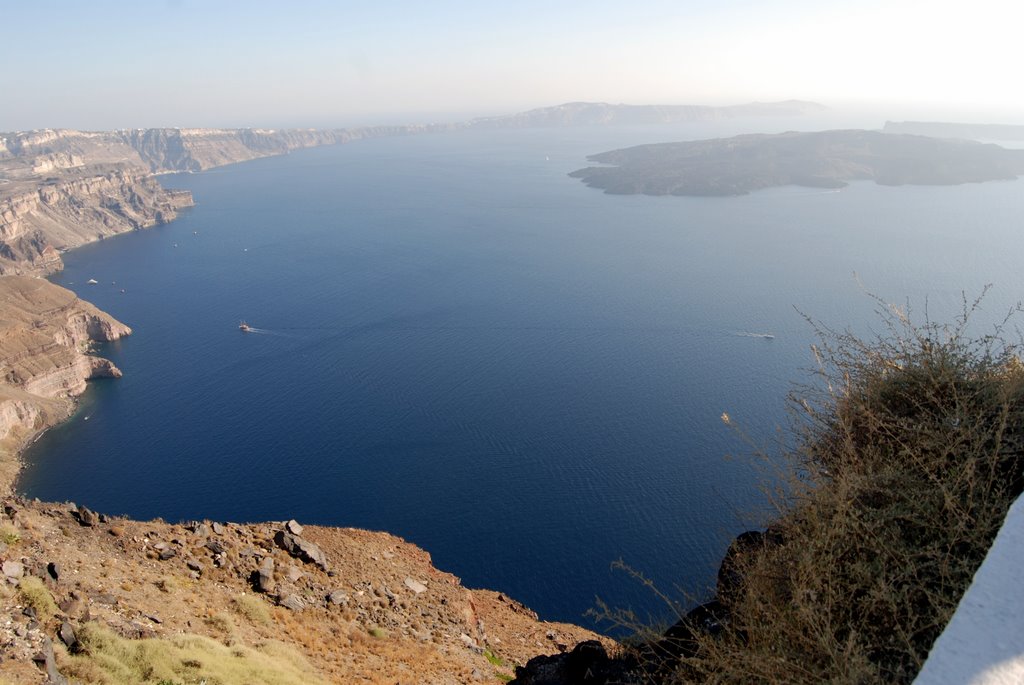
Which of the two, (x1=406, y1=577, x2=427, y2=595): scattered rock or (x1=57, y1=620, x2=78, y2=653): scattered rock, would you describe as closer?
(x1=57, y1=620, x2=78, y2=653): scattered rock

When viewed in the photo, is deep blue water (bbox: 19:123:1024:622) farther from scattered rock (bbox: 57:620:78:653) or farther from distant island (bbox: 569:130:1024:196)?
distant island (bbox: 569:130:1024:196)

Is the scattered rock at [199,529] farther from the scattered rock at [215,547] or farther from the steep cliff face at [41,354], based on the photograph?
the steep cliff face at [41,354]

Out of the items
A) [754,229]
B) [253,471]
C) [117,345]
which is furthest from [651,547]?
[754,229]

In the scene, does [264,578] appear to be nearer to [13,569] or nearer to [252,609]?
[252,609]

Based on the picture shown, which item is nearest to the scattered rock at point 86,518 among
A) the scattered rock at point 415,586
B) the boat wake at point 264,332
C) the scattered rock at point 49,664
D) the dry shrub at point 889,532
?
the scattered rock at point 49,664

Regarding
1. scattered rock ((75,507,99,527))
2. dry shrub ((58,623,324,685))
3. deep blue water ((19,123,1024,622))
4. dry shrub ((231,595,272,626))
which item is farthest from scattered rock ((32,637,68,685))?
deep blue water ((19,123,1024,622))

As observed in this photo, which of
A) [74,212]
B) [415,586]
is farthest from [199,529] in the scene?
[74,212]
